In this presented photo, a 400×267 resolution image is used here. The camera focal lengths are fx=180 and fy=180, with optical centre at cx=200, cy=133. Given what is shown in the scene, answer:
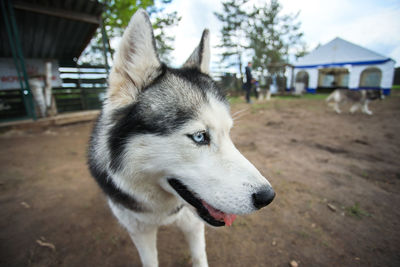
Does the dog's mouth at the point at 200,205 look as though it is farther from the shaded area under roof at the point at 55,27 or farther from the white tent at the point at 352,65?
the white tent at the point at 352,65

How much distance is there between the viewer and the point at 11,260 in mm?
1889

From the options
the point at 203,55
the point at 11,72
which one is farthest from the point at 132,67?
the point at 11,72

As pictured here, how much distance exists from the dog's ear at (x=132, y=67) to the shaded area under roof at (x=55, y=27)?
636cm

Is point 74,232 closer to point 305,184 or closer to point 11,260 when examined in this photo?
point 11,260

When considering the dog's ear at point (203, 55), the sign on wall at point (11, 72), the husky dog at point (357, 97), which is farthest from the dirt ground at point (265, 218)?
the sign on wall at point (11, 72)

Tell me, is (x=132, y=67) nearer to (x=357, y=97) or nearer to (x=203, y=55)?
(x=203, y=55)

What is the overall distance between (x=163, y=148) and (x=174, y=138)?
0.31 ft

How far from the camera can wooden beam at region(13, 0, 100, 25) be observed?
16.8 feet

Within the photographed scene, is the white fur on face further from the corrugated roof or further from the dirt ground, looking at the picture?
the corrugated roof

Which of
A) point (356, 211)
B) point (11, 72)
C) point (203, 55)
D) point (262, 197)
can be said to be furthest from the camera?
point (11, 72)

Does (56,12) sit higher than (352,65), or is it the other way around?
(56,12)

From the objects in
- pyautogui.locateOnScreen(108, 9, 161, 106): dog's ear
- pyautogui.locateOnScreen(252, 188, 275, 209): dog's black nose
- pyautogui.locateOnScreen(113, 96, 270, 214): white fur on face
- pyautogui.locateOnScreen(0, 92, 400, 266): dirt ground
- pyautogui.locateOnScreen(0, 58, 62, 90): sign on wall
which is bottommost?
pyautogui.locateOnScreen(0, 92, 400, 266): dirt ground

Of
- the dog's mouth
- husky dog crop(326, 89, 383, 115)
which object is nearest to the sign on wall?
the dog's mouth

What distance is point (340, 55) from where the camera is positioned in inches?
648
